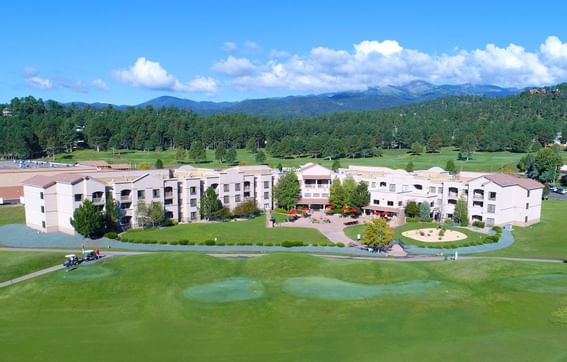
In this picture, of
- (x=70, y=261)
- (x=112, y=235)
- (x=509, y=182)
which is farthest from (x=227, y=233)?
(x=509, y=182)

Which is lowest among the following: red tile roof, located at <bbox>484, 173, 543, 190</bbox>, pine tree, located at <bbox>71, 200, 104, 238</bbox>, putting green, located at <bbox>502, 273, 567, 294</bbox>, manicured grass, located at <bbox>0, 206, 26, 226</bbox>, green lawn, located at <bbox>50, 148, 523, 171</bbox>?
manicured grass, located at <bbox>0, 206, 26, 226</bbox>

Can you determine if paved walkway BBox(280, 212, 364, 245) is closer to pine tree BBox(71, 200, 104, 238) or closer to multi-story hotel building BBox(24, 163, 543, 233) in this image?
multi-story hotel building BBox(24, 163, 543, 233)

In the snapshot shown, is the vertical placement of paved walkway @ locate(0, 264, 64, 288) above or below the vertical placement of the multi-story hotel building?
below

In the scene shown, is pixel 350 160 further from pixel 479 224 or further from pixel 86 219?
pixel 86 219

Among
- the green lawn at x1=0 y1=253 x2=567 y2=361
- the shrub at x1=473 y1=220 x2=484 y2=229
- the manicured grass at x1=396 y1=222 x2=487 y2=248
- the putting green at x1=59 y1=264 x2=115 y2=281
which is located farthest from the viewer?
the shrub at x1=473 y1=220 x2=484 y2=229

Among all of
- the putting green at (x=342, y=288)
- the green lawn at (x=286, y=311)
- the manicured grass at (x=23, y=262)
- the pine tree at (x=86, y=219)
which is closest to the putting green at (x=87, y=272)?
the green lawn at (x=286, y=311)

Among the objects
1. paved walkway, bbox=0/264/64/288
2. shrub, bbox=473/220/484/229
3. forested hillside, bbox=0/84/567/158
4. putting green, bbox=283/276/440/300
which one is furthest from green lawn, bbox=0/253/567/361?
forested hillside, bbox=0/84/567/158
